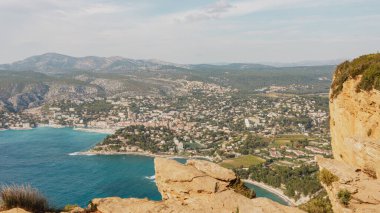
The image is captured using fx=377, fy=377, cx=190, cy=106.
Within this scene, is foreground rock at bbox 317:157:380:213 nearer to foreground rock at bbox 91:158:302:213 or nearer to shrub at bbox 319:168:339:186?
shrub at bbox 319:168:339:186

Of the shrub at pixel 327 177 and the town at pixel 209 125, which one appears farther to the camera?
the town at pixel 209 125

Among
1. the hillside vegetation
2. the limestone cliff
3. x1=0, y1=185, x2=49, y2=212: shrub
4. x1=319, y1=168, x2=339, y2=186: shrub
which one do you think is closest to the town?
the hillside vegetation

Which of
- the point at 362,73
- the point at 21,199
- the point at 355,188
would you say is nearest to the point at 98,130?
the point at 362,73

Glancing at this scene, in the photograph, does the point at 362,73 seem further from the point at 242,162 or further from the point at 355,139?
the point at 242,162

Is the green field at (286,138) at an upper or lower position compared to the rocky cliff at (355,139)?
lower

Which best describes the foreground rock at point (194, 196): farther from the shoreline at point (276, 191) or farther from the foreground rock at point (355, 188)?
the shoreline at point (276, 191)

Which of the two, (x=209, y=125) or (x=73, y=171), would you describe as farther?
(x=209, y=125)

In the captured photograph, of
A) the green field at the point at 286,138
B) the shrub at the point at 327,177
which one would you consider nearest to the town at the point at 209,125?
the green field at the point at 286,138

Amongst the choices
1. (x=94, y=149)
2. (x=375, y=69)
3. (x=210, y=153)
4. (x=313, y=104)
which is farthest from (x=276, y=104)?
(x=375, y=69)
